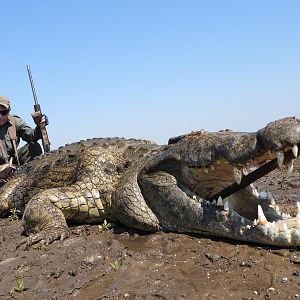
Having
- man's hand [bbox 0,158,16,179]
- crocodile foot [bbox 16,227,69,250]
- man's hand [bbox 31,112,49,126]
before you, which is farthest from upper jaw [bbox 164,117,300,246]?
man's hand [bbox 31,112,49,126]

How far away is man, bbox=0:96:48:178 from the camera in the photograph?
10.1m

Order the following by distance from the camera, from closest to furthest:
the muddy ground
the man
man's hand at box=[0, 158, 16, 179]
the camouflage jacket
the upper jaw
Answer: the muddy ground → the upper jaw → man's hand at box=[0, 158, 16, 179] → the man → the camouflage jacket

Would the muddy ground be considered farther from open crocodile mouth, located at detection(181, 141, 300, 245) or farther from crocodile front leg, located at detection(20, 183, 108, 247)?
crocodile front leg, located at detection(20, 183, 108, 247)

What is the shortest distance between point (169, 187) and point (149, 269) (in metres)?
1.20

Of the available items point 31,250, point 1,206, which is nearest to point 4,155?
point 1,206

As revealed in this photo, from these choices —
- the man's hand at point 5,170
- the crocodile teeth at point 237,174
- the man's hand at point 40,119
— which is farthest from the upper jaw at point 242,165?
the man's hand at point 40,119

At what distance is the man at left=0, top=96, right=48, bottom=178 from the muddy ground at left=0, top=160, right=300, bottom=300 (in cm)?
519

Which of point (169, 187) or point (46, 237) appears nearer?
point (169, 187)

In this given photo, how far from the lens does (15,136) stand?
10.3 m

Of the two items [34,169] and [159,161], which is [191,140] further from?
[34,169]

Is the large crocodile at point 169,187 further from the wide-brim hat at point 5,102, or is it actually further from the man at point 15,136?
the wide-brim hat at point 5,102

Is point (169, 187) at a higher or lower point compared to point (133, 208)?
higher

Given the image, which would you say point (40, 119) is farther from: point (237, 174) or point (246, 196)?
point (237, 174)

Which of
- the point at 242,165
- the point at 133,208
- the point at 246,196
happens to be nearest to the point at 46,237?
the point at 133,208
